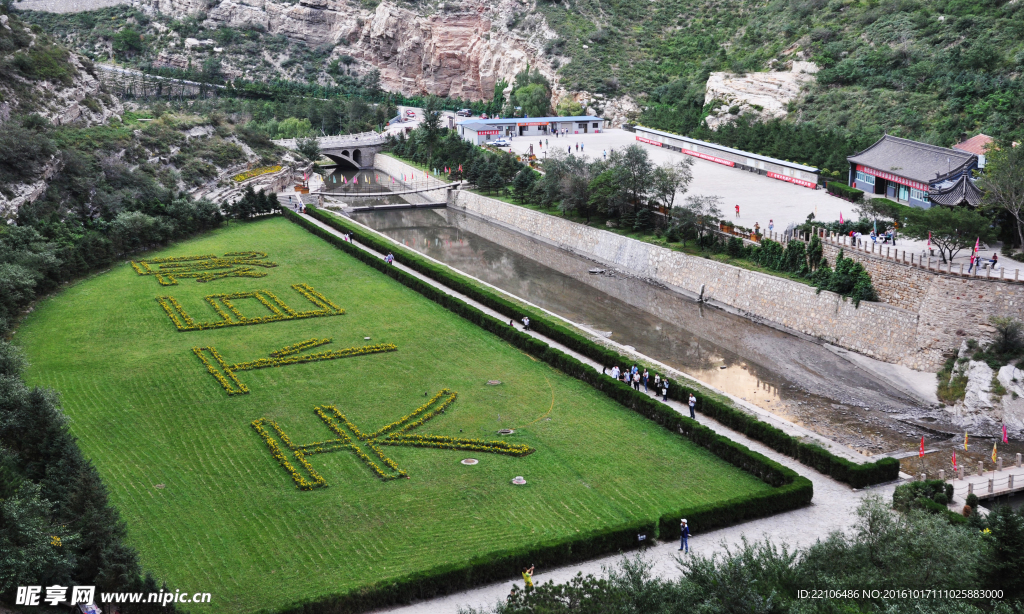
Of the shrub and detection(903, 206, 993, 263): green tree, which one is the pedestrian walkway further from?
the shrub

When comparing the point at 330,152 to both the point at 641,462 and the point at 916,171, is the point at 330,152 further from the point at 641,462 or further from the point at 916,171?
the point at 641,462

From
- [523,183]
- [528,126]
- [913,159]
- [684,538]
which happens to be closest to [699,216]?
[913,159]

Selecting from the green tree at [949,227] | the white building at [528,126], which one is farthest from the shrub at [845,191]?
the white building at [528,126]

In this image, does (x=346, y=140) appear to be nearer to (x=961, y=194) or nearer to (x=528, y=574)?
(x=961, y=194)

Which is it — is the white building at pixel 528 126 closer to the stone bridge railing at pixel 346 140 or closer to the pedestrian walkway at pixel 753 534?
the stone bridge railing at pixel 346 140

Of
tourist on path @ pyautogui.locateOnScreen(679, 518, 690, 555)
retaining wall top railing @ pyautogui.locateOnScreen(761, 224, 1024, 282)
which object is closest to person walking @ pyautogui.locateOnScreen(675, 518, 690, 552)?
tourist on path @ pyautogui.locateOnScreen(679, 518, 690, 555)

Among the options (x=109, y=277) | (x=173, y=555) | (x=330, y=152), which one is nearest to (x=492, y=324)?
(x=173, y=555)

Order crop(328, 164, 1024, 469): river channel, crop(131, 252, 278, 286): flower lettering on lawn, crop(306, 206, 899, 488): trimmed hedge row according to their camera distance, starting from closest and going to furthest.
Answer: crop(306, 206, 899, 488): trimmed hedge row
crop(328, 164, 1024, 469): river channel
crop(131, 252, 278, 286): flower lettering on lawn
